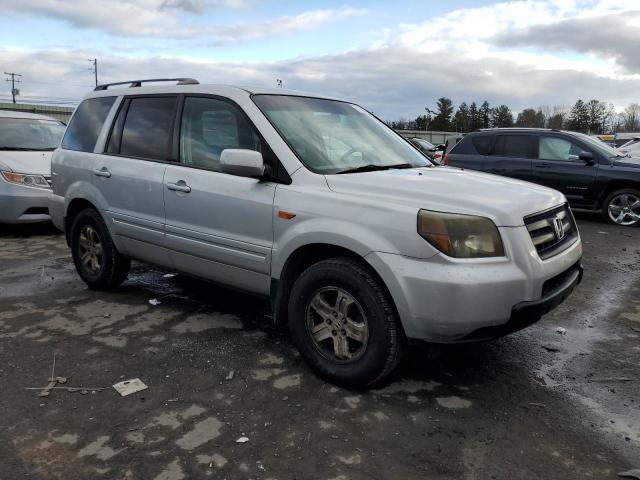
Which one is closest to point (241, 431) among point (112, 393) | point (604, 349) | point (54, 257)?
point (112, 393)

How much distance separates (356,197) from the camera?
126 inches

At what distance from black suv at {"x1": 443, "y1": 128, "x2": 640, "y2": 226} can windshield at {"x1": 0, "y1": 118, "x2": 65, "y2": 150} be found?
25.6ft

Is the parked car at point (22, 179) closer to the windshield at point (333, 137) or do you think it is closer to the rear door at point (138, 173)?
the rear door at point (138, 173)

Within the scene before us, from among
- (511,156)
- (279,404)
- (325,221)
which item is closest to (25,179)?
(325,221)

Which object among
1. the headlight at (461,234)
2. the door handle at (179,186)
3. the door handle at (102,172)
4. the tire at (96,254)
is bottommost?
the tire at (96,254)

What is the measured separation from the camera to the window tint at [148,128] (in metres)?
4.42

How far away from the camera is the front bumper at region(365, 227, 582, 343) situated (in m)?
2.83

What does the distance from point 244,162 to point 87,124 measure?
2602mm

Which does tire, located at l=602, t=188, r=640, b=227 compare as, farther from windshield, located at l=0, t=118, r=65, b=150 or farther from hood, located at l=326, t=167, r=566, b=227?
windshield, located at l=0, t=118, r=65, b=150

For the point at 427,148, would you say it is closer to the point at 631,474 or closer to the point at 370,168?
the point at 370,168

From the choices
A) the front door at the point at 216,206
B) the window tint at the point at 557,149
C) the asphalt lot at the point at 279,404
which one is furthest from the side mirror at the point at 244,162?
the window tint at the point at 557,149

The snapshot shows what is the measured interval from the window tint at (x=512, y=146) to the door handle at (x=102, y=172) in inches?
320

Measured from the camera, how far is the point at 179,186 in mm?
4105

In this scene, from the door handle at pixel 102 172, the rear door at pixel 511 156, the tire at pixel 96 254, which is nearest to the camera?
the door handle at pixel 102 172
